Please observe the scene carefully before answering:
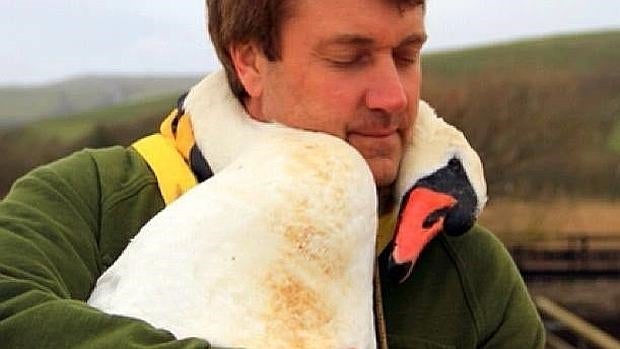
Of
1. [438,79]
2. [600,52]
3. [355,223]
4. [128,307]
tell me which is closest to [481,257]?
[355,223]

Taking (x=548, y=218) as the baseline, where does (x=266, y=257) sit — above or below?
above

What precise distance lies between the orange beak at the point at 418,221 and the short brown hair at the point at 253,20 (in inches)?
7.0

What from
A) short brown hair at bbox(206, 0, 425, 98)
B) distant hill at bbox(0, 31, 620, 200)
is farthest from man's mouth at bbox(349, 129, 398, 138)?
distant hill at bbox(0, 31, 620, 200)

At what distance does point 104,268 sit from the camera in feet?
4.06

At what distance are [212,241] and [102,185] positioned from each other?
229 mm

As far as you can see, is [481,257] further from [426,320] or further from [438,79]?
[438,79]

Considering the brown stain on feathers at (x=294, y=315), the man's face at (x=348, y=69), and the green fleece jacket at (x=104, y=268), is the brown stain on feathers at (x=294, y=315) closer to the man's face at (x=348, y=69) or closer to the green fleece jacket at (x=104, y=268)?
the green fleece jacket at (x=104, y=268)

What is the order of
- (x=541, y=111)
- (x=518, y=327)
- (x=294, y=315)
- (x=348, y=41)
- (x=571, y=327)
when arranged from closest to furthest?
(x=294, y=315) < (x=348, y=41) < (x=518, y=327) < (x=571, y=327) < (x=541, y=111)

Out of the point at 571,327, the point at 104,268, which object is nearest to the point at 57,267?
the point at 104,268

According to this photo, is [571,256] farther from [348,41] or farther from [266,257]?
[266,257]

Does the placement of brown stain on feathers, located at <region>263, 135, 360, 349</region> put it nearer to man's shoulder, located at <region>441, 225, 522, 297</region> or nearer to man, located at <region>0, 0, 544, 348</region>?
man, located at <region>0, 0, 544, 348</region>

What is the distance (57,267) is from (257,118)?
9.3 inches

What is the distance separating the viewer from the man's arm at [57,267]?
42.4 inches

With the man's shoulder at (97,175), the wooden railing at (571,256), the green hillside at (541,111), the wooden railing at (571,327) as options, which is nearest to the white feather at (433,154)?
the man's shoulder at (97,175)
